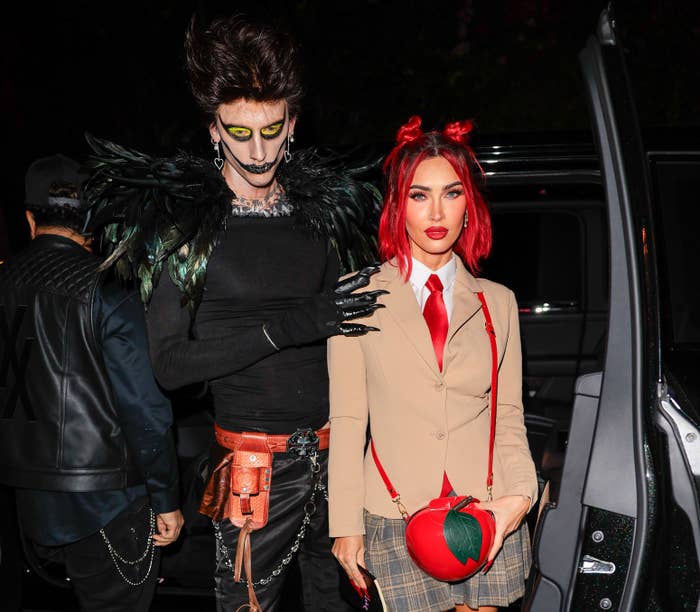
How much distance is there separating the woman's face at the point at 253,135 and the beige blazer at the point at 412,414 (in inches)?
18.9

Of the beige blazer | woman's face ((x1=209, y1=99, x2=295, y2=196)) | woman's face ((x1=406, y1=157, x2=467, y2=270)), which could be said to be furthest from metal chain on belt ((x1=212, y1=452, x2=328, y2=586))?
woman's face ((x1=209, y1=99, x2=295, y2=196))

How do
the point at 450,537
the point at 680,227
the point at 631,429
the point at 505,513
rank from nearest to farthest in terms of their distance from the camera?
the point at 631,429 → the point at 450,537 → the point at 505,513 → the point at 680,227

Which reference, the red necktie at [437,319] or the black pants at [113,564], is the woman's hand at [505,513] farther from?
the black pants at [113,564]

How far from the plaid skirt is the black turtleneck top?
1.37 ft

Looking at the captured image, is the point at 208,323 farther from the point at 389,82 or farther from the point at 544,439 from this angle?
the point at 389,82

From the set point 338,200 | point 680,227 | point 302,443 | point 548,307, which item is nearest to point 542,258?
point 548,307

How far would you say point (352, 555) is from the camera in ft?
6.70

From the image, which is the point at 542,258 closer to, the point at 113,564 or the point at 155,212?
the point at 155,212

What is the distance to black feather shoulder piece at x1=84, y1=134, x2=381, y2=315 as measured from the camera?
2.19m

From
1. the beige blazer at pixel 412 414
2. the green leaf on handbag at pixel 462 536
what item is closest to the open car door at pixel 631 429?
the green leaf on handbag at pixel 462 536

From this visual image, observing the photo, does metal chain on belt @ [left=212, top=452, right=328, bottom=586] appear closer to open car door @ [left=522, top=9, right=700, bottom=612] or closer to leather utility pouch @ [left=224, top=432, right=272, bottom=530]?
leather utility pouch @ [left=224, top=432, right=272, bottom=530]

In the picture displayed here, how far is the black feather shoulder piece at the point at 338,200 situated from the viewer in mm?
2389

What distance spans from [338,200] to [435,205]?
462mm

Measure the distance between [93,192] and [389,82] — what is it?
5.54 metres
